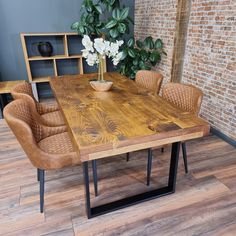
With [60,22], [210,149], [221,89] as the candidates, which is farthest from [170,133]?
[60,22]

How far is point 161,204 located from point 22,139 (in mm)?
1267

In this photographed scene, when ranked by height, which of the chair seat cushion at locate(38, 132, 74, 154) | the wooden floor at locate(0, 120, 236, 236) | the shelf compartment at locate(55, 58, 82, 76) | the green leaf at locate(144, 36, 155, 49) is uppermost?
the green leaf at locate(144, 36, 155, 49)

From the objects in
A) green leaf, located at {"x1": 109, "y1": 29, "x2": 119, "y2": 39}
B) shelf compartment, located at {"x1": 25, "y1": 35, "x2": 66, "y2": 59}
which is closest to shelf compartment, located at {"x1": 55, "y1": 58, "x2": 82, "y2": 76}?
shelf compartment, located at {"x1": 25, "y1": 35, "x2": 66, "y2": 59}

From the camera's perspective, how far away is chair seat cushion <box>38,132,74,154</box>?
169cm

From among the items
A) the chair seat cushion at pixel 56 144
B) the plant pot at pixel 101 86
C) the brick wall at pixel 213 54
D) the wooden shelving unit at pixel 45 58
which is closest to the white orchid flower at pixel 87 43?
the plant pot at pixel 101 86

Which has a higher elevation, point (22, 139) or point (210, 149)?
point (22, 139)

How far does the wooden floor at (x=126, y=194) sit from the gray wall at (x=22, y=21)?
222 cm

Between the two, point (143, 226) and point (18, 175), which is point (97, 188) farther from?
point (18, 175)

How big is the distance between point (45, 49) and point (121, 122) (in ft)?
10.2

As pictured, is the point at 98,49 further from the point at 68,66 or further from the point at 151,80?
the point at 68,66

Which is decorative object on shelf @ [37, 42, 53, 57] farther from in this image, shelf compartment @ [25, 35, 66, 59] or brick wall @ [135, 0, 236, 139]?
brick wall @ [135, 0, 236, 139]

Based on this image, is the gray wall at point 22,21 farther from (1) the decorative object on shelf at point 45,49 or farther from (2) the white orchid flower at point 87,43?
(2) the white orchid flower at point 87,43

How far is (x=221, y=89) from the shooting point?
2740mm

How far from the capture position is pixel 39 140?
1845mm
